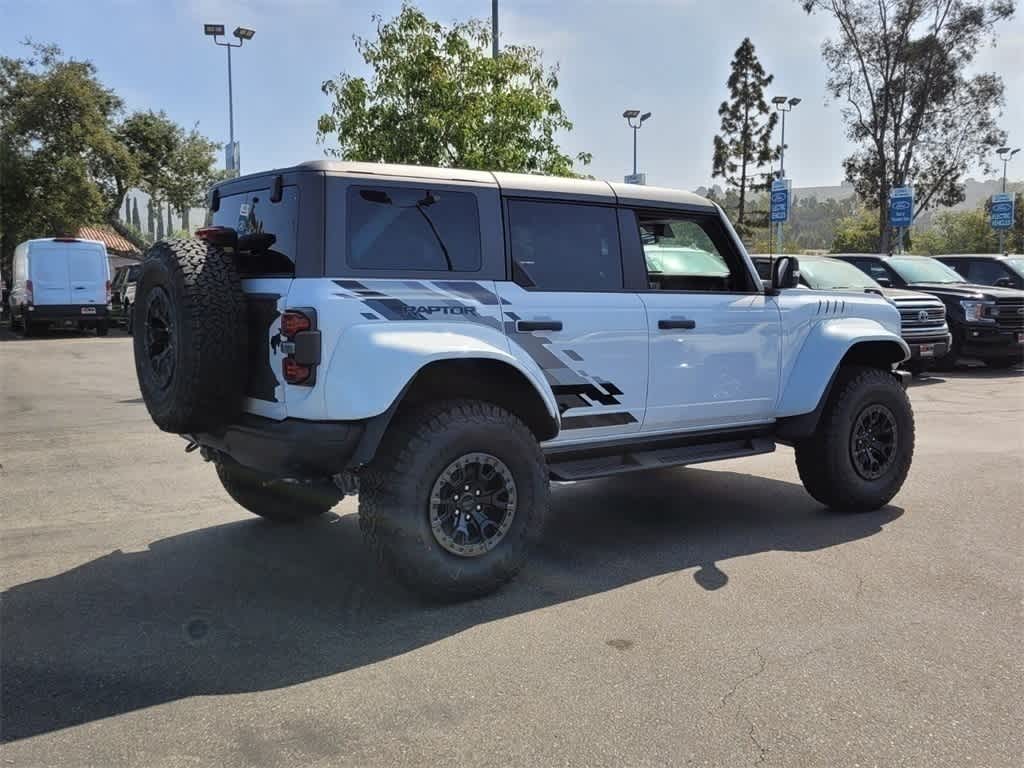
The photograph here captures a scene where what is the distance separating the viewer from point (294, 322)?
3830mm

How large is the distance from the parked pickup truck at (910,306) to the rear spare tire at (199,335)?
9.09m

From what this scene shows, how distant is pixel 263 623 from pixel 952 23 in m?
32.2

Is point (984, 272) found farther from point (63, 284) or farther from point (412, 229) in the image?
point (63, 284)

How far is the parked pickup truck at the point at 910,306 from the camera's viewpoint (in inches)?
476

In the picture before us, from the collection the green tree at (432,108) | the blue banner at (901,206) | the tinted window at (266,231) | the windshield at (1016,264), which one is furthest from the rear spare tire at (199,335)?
the blue banner at (901,206)

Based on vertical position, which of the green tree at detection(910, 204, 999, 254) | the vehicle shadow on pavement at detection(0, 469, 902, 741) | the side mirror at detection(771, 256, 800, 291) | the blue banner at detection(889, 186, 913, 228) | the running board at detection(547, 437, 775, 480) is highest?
the green tree at detection(910, 204, 999, 254)

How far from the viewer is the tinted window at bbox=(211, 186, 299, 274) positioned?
4.05 m

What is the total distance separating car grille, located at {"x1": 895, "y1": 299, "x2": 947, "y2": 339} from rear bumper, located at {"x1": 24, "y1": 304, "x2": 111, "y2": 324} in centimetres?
1855

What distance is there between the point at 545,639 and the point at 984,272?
53.4ft

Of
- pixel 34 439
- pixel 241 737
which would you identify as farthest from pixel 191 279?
pixel 34 439

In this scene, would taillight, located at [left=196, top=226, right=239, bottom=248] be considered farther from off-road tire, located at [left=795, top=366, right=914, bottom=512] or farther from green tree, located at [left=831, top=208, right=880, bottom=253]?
green tree, located at [left=831, top=208, right=880, bottom=253]

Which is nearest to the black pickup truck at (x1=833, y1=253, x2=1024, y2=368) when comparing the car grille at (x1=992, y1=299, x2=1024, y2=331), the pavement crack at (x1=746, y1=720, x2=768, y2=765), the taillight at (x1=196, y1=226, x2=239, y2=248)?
the car grille at (x1=992, y1=299, x2=1024, y2=331)

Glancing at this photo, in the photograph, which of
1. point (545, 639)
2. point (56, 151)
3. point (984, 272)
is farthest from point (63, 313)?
point (545, 639)

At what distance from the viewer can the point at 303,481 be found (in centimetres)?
403
